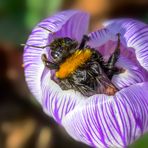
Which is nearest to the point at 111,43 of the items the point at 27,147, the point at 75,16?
Result: the point at 75,16

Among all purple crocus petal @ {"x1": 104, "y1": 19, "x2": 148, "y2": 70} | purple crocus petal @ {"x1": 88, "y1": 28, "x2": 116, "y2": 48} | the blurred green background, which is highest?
purple crocus petal @ {"x1": 104, "y1": 19, "x2": 148, "y2": 70}

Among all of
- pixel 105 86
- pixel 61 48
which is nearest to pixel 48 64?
pixel 61 48

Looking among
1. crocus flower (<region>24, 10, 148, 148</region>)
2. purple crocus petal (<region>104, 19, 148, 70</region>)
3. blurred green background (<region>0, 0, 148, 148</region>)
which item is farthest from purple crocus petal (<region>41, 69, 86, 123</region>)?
blurred green background (<region>0, 0, 148, 148</region>)

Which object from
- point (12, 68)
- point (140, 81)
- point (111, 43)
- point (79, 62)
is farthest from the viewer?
point (12, 68)

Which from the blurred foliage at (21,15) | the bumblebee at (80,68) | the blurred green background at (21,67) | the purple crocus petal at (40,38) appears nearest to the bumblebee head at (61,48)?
the bumblebee at (80,68)

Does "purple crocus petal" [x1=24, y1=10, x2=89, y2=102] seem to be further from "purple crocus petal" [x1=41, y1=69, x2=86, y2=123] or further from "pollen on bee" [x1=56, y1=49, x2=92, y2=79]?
"pollen on bee" [x1=56, y1=49, x2=92, y2=79]

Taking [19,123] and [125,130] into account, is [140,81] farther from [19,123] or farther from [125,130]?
[19,123]

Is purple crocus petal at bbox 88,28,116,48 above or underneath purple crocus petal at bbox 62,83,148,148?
above
